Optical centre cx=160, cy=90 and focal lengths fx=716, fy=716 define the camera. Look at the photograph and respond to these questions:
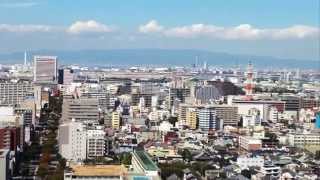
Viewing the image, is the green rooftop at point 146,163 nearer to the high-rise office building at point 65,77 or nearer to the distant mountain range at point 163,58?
the high-rise office building at point 65,77

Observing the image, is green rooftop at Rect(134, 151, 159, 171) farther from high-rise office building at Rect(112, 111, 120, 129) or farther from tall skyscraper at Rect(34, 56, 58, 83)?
tall skyscraper at Rect(34, 56, 58, 83)

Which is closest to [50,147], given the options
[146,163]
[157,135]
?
[157,135]

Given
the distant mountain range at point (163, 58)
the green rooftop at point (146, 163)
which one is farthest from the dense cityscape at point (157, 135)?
the distant mountain range at point (163, 58)

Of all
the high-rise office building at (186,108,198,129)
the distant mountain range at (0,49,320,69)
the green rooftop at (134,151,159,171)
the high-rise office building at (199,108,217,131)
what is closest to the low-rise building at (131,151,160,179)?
the green rooftop at (134,151,159,171)

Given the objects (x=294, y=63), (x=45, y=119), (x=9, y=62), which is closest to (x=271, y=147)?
(x=45, y=119)

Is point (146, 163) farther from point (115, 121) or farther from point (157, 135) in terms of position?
point (115, 121)
